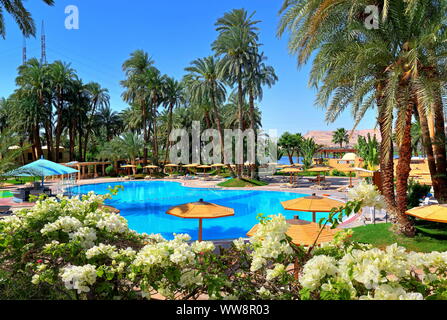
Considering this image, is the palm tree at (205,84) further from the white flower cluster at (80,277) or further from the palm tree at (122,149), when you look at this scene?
the white flower cluster at (80,277)

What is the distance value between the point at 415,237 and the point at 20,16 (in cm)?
2102

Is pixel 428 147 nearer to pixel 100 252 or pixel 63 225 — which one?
pixel 100 252

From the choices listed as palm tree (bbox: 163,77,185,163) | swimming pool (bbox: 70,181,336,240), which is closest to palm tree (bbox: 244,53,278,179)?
swimming pool (bbox: 70,181,336,240)

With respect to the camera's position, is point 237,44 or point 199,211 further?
point 237,44

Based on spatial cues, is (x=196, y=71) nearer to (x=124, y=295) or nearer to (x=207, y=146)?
(x=207, y=146)

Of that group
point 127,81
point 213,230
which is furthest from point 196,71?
point 213,230

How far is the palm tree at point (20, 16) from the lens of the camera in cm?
1488

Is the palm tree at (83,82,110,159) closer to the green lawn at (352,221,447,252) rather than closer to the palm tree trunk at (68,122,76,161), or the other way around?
the palm tree trunk at (68,122,76,161)

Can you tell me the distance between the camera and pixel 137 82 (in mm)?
44438

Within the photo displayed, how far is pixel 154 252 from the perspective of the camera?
2379 millimetres

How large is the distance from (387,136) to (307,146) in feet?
121

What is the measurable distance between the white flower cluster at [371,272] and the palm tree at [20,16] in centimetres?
1902

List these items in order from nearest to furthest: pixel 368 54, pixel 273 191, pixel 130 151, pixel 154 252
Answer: pixel 154 252 → pixel 368 54 → pixel 273 191 → pixel 130 151

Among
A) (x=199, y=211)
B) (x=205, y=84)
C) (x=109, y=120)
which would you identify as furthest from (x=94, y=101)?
(x=199, y=211)
